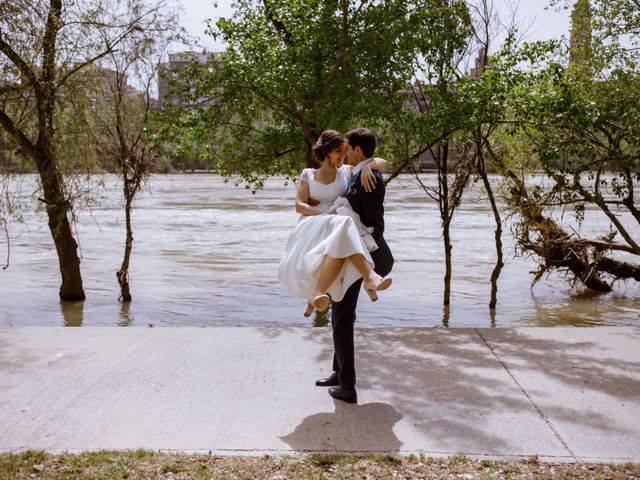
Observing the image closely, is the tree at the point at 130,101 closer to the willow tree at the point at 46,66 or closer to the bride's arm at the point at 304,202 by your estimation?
Answer: the willow tree at the point at 46,66

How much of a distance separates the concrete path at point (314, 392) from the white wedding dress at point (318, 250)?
824 millimetres

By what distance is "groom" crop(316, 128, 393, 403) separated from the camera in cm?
490

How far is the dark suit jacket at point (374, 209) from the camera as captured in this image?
491cm

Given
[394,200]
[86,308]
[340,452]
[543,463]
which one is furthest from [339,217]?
[394,200]

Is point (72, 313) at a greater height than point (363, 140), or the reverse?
point (363, 140)

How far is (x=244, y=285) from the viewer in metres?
16.6

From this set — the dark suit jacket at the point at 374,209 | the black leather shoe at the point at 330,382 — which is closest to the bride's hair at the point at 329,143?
the dark suit jacket at the point at 374,209

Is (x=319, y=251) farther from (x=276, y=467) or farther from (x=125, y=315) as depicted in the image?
(x=125, y=315)

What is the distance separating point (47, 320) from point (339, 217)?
8570 mm

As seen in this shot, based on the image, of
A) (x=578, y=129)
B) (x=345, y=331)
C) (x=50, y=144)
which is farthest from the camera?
(x=50, y=144)

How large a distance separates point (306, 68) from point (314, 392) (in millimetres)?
5806

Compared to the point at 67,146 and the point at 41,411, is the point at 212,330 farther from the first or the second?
the point at 67,146

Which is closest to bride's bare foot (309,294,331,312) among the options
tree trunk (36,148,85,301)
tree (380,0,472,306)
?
tree (380,0,472,306)

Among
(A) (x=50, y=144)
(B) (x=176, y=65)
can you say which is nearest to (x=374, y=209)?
(A) (x=50, y=144)
